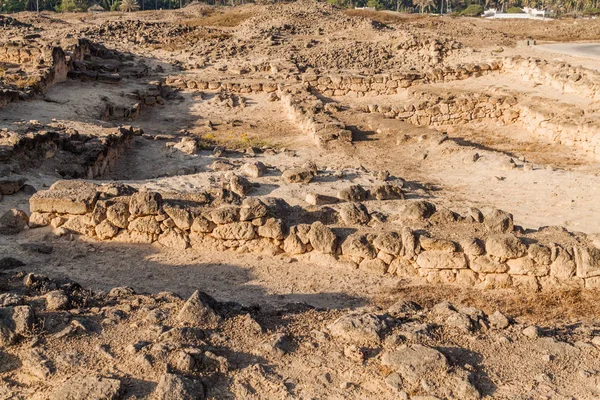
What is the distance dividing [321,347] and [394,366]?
0.63 metres

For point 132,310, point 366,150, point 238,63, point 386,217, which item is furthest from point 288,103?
point 132,310

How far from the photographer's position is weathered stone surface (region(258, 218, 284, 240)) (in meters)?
7.38

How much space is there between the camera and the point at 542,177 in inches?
494

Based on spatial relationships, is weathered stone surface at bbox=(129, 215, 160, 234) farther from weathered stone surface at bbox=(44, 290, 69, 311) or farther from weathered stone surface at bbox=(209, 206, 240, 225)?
weathered stone surface at bbox=(44, 290, 69, 311)

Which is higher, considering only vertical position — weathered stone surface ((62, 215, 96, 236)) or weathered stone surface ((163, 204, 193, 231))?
weathered stone surface ((163, 204, 193, 231))

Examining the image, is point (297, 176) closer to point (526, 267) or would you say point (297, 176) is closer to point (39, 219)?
point (39, 219)

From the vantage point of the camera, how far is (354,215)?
8.11 meters

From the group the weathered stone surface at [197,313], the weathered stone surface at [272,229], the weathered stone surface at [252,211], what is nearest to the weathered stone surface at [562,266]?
the weathered stone surface at [272,229]

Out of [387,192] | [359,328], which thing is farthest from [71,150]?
[359,328]

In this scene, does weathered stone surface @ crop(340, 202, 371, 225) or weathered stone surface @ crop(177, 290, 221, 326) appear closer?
weathered stone surface @ crop(177, 290, 221, 326)

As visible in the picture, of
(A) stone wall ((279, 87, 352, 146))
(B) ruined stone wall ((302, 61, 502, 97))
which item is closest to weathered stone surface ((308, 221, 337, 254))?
(A) stone wall ((279, 87, 352, 146))

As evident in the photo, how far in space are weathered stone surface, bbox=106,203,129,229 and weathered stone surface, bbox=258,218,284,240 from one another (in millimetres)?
1821

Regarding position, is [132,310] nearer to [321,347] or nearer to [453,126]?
[321,347]

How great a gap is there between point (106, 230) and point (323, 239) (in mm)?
2922
